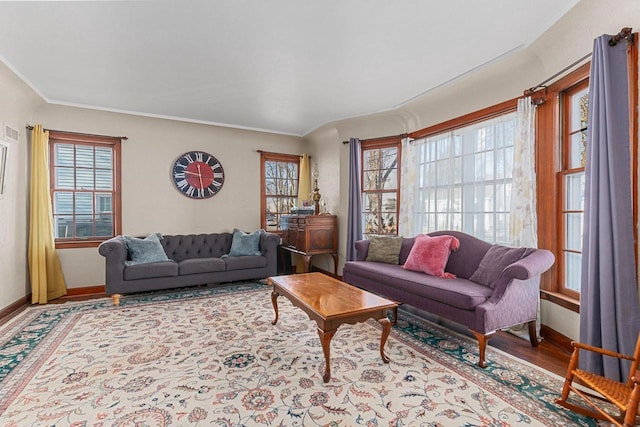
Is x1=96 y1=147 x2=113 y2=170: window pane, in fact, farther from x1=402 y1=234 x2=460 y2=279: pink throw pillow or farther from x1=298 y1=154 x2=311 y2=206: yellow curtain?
x1=402 y1=234 x2=460 y2=279: pink throw pillow

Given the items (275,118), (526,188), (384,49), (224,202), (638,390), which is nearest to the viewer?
(638,390)

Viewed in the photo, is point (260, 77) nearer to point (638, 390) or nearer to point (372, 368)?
point (372, 368)

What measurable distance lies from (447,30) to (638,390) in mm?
2495

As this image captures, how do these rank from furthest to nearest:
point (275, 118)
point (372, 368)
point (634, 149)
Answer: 1. point (275, 118)
2. point (372, 368)
3. point (634, 149)

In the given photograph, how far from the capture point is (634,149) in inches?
73.5

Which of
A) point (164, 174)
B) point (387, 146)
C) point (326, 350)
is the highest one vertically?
point (387, 146)

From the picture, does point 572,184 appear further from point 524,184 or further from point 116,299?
point 116,299

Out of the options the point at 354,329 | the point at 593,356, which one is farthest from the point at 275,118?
the point at 593,356

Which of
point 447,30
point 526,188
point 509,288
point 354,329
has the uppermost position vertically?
point 447,30

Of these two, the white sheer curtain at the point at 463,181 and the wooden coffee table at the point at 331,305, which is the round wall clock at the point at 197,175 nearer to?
the wooden coffee table at the point at 331,305

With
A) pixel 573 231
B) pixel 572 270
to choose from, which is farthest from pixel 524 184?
pixel 572 270

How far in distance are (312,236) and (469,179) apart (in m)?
2.46

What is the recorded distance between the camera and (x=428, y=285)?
9.17 feet

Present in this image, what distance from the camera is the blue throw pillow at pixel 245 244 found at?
479 cm
